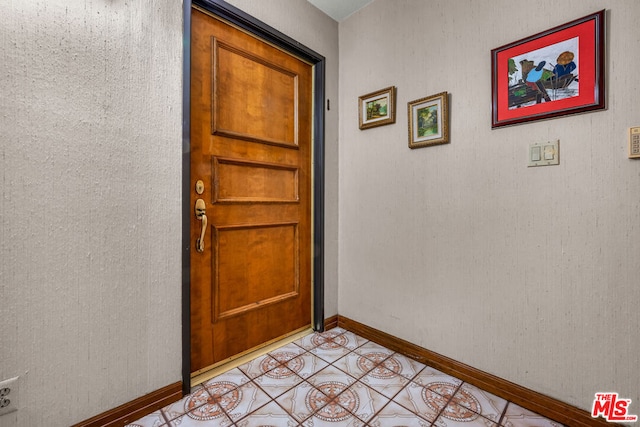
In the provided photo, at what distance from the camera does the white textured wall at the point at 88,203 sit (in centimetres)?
104

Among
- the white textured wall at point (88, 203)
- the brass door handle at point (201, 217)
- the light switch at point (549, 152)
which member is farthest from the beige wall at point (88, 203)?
the light switch at point (549, 152)

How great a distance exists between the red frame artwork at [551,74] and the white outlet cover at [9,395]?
90.3 inches

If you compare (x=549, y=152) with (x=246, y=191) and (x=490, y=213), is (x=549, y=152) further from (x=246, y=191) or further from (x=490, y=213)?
(x=246, y=191)

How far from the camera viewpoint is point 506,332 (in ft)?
4.81

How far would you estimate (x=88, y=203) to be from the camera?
3.84 ft

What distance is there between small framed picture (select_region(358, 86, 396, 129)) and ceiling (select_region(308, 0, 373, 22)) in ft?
2.12

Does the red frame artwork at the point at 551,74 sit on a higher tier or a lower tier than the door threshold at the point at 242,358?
higher

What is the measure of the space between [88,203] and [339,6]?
2.01 meters

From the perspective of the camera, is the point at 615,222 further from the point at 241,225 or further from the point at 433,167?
the point at 241,225

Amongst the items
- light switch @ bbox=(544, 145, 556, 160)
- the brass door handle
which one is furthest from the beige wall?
light switch @ bbox=(544, 145, 556, 160)

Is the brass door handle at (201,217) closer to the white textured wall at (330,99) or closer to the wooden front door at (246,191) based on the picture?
the wooden front door at (246,191)

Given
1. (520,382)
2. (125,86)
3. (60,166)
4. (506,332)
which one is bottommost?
(520,382)

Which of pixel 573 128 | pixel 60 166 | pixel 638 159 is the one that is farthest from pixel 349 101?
pixel 60 166

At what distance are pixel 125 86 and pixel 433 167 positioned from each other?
161cm
